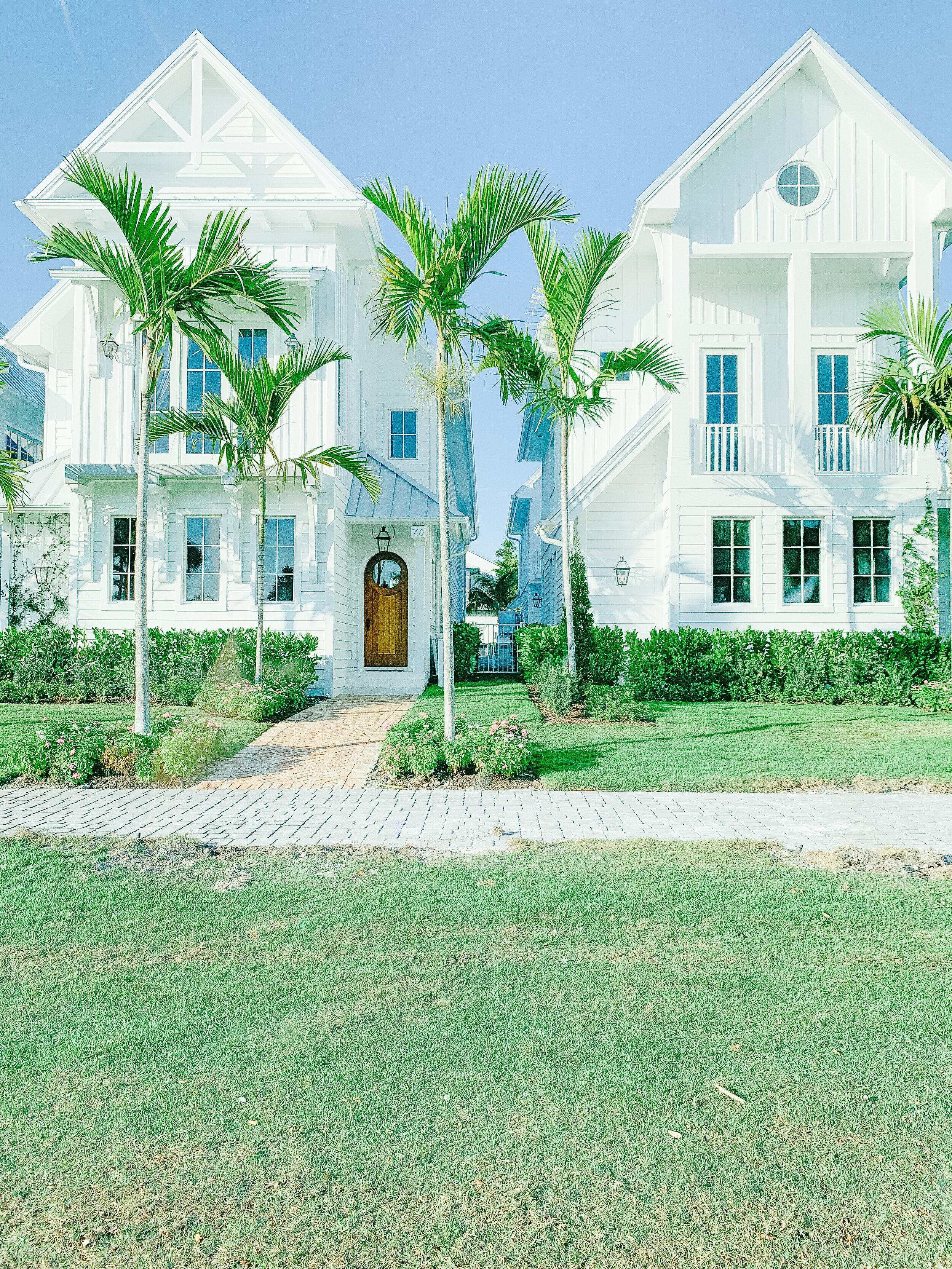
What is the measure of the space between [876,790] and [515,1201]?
6460mm

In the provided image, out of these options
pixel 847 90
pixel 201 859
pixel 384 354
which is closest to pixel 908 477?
pixel 847 90

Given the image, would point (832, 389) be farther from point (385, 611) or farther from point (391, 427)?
point (385, 611)

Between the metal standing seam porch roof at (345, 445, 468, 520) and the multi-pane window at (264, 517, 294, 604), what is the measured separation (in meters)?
1.29

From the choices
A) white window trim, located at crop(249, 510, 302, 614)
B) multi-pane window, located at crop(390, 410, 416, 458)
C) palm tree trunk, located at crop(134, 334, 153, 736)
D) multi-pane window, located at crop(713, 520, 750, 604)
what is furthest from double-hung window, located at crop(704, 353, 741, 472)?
palm tree trunk, located at crop(134, 334, 153, 736)

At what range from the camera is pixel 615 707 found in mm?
11172

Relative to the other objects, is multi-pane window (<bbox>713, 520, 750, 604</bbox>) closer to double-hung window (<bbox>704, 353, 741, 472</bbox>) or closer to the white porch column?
double-hung window (<bbox>704, 353, 741, 472</bbox>)

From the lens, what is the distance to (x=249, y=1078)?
2797 millimetres

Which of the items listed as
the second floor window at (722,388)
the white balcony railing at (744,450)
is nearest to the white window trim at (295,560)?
the white balcony railing at (744,450)

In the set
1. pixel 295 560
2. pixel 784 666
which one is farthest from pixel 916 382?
pixel 295 560

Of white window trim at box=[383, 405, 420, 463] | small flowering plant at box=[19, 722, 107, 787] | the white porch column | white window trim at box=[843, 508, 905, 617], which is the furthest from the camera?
white window trim at box=[383, 405, 420, 463]

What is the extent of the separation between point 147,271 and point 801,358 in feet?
36.8

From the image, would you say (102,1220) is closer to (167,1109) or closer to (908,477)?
(167,1109)

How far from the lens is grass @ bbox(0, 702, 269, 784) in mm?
8820

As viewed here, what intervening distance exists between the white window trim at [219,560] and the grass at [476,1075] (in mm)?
10217
